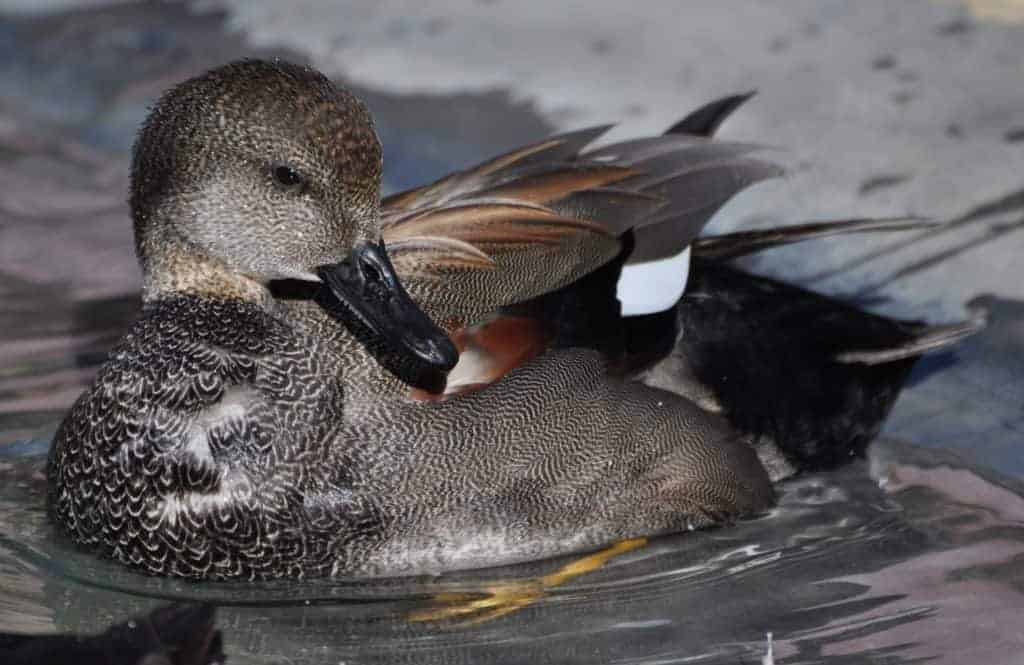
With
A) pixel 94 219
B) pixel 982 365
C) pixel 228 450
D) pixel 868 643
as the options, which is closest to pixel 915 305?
pixel 982 365

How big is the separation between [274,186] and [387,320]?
1.37ft

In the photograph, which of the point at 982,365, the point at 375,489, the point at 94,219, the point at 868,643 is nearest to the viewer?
the point at 868,643

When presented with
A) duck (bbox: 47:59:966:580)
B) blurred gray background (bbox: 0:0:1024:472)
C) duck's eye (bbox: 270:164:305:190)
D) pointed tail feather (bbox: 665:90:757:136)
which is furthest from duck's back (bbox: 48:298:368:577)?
pointed tail feather (bbox: 665:90:757:136)

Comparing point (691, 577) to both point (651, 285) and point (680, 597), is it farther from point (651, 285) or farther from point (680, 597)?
point (651, 285)

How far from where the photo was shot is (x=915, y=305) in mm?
5883

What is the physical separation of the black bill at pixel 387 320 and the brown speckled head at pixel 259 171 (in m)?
0.05

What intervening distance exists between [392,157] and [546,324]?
279 cm

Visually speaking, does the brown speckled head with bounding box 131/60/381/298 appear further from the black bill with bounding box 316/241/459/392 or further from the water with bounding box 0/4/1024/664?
the water with bounding box 0/4/1024/664

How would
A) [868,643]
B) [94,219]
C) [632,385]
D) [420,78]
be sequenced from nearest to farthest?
[868,643]
[632,385]
[94,219]
[420,78]

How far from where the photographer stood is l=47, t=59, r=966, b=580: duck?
436 centimetres

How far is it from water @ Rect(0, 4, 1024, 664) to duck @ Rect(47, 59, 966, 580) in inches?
3.5

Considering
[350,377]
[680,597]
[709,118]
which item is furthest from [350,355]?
[709,118]

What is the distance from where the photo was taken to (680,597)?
4.39 meters

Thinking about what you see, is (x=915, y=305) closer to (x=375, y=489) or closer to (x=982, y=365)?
(x=982, y=365)
